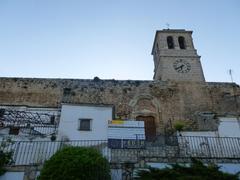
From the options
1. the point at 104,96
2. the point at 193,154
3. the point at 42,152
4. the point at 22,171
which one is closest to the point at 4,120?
the point at 42,152

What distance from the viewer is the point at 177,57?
26734 millimetres

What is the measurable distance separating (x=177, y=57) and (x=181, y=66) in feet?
4.08

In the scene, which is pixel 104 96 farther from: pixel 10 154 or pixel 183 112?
pixel 10 154

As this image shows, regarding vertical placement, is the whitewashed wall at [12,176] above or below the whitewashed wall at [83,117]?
below

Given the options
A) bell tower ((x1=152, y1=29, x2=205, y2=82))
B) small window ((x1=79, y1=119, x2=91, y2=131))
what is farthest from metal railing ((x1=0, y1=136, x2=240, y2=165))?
bell tower ((x1=152, y1=29, x2=205, y2=82))

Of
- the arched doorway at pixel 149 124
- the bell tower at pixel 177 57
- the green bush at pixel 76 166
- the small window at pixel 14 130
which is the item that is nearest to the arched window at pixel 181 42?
the bell tower at pixel 177 57

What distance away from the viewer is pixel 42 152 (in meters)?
13.7

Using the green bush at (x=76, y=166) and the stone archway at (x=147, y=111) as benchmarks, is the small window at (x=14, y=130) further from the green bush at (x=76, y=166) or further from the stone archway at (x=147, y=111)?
the stone archway at (x=147, y=111)

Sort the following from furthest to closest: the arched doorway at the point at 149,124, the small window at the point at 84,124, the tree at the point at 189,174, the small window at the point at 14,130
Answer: the arched doorway at the point at 149,124, the small window at the point at 14,130, the small window at the point at 84,124, the tree at the point at 189,174

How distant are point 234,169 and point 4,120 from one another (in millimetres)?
14114

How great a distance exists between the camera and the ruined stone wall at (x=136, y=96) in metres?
21.5

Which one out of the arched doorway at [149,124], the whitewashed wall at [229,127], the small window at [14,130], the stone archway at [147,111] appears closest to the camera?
the whitewashed wall at [229,127]

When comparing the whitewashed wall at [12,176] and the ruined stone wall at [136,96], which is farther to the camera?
the ruined stone wall at [136,96]

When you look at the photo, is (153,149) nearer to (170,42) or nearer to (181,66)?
(181,66)
